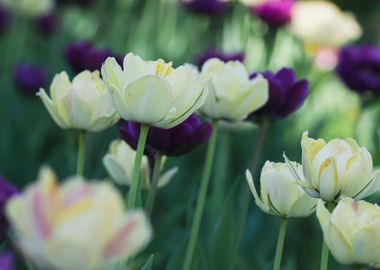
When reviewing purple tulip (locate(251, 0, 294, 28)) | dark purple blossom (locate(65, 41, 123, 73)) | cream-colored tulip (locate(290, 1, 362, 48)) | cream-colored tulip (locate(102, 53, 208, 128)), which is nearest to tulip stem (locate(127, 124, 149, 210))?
cream-colored tulip (locate(102, 53, 208, 128))

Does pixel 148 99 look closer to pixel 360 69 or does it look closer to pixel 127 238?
pixel 127 238

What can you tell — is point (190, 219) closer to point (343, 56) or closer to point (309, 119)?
point (343, 56)

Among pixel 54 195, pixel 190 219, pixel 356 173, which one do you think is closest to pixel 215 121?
pixel 190 219

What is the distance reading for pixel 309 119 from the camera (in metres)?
2.40

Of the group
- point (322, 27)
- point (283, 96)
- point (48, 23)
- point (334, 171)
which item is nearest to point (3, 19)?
point (48, 23)

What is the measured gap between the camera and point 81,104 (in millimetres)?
901

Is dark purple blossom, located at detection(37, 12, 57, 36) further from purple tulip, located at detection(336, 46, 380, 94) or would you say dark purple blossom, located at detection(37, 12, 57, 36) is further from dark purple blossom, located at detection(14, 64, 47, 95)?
purple tulip, located at detection(336, 46, 380, 94)

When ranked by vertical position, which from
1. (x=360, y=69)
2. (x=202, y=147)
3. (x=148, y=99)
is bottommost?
(x=202, y=147)

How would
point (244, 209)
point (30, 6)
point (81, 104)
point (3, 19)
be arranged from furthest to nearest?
1. point (30, 6)
2. point (3, 19)
3. point (244, 209)
4. point (81, 104)

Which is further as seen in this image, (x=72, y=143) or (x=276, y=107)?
(x=72, y=143)

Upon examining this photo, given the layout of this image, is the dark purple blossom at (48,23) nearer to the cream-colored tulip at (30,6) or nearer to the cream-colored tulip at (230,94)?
the cream-colored tulip at (30,6)

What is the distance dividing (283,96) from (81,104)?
38 centimetres

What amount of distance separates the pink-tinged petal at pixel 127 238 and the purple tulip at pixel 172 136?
47 cm

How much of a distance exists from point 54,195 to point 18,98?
6.38 ft
